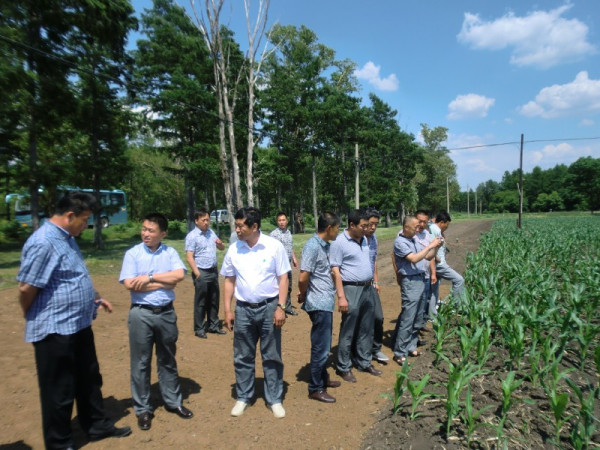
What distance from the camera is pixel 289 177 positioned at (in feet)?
90.6

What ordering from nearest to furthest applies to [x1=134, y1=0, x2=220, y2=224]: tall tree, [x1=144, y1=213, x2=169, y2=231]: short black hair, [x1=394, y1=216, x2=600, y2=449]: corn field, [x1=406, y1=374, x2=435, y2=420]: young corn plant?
[x1=394, y1=216, x2=600, y2=449]: corn field
[x1=406, y1=374, x2=435, y2=420]: young corn plant
[x1=144, y1=213, x2=169, y2=231]: short black hair
[x1=134, y1=0, x2=220, y2=224]: tall tree

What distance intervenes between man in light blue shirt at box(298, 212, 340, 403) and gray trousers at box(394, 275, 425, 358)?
1.37m

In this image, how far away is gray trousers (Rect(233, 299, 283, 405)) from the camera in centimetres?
349

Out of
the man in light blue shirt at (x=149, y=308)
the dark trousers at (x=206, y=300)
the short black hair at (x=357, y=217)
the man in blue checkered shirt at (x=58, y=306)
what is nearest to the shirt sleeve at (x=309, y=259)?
the short black hair at (x=357, y=217)

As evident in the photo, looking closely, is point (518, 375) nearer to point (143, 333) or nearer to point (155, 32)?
point (143, 333)

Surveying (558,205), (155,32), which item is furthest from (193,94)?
(558,205)

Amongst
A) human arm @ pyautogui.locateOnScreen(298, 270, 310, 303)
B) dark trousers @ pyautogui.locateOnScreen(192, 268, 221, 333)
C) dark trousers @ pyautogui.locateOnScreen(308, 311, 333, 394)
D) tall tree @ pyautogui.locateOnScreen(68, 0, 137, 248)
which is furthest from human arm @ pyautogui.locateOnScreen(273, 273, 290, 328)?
tall tree @ pyautogui.locateOnScreen(68, 0, 137, 248)

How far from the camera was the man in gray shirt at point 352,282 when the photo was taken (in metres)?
4.02

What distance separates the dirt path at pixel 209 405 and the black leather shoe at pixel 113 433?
5 cm

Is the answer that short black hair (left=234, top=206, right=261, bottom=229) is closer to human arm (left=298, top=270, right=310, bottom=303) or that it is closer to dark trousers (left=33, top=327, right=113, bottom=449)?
human arm (left=298, top=270, right=310, bottom=303)

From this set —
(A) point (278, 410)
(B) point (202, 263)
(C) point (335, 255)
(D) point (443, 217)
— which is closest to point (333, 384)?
(A) point (278, 410)

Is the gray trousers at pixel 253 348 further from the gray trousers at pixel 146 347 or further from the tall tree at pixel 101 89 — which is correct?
the tall tree at pixel 101 89

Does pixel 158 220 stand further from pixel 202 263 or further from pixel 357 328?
pixel 357 328

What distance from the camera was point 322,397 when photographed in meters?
3.83
